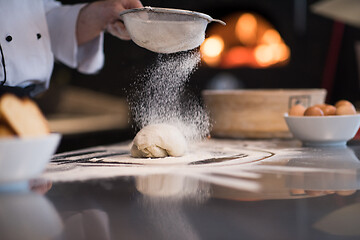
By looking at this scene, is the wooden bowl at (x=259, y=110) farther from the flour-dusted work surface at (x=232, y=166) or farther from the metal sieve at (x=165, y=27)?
the metal sieve at (x=165, y=27)

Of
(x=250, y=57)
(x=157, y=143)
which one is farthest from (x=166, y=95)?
(x=250, y=57)

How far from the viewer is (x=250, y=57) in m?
3.43

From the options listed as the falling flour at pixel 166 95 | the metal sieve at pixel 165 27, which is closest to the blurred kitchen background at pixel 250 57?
the falling flour at pixel 166 95

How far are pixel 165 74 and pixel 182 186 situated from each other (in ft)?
1.52

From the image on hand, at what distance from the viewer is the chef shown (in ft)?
3.68

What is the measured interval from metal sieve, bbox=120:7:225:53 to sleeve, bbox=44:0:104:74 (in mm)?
401

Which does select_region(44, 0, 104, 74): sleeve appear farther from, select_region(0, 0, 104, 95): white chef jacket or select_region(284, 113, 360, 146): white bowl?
select_region(284, 113, 360, 146): white bowl

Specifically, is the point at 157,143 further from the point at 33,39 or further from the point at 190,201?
the point at 33,39

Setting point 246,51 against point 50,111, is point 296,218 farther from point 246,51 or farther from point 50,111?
point 246,51

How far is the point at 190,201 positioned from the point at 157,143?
40 centimetres

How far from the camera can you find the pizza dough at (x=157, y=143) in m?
0.92

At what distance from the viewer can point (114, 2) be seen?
1.15 m

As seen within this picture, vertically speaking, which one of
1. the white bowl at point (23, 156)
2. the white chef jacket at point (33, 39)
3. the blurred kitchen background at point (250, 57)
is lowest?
the blurred kitchen background at point (250, 57)

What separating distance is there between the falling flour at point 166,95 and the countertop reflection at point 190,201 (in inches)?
8.8
